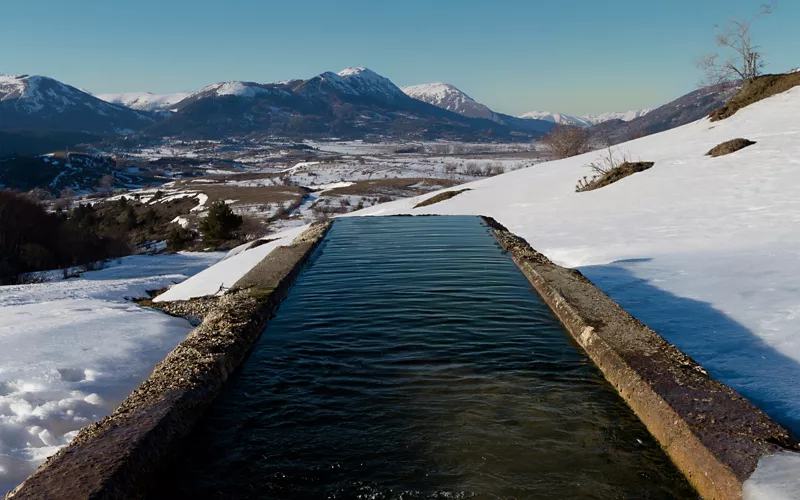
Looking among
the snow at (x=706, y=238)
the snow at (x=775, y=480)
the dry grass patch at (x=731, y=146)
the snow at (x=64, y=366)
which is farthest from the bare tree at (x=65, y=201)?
the snow at (x=775, y=480)

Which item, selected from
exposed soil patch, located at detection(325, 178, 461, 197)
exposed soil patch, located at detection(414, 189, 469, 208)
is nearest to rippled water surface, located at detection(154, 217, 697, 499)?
exposed soil patch, located at detection(414, 189, 469, 208)

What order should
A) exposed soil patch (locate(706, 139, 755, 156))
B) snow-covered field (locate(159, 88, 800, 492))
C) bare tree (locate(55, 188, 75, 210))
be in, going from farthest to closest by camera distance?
bare tree (locate(55, 188, 75, 210))
exposed soil patch (locate(706, 139, 755, 156))
snow-covered field (locate(159, 88, 800, 492))

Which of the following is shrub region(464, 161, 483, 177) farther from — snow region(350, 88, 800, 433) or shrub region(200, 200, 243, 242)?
snow region(350, 88, 800, 433)

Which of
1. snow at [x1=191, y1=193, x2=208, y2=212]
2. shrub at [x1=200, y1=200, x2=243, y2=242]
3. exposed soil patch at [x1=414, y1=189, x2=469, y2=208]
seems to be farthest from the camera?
snow at [x1=191, y1=193, x2=208, y2=212]

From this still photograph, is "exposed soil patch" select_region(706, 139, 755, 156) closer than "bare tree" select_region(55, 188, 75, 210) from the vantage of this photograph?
Yes

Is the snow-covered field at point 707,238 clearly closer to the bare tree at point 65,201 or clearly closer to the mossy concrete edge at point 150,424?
the mossy concrete edge at point 150,424

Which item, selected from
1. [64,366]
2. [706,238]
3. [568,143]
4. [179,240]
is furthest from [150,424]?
[568,143]
